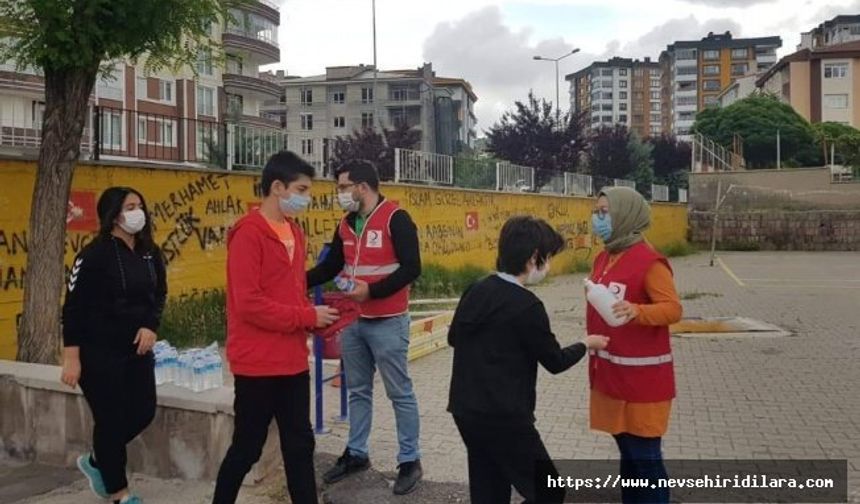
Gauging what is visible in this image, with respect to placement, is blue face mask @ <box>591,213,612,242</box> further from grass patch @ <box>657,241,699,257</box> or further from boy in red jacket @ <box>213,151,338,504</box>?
grass patch @ <box>657,241,699,257</box>

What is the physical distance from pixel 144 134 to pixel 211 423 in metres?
5.29

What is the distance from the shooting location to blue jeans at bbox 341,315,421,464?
4348 millimetres

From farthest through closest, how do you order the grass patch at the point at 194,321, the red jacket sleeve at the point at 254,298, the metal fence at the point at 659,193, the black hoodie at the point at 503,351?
the metal fence at the point at 659,193 → the grass patch at the point at 194,321 → the red jacket sleeve at the point at 254,298 → the black hoodie at the point at 503,351

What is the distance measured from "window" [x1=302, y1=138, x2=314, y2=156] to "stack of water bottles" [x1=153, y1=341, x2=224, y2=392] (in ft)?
20.0

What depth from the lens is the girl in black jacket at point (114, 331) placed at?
3965 mm

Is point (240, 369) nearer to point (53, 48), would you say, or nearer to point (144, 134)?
point (53, 48)

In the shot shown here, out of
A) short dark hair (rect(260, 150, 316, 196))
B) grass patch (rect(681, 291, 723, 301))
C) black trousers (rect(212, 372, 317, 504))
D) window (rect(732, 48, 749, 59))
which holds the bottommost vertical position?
grass patch (rect(681, 291, 723, 301))

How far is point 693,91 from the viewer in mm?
136125

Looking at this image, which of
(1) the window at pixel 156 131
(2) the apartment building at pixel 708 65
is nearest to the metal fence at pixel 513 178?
(1) the window at pixel 156 131

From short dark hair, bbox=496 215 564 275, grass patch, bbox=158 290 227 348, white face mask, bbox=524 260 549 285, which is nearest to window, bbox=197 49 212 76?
grass patch, bbox=158 290 227 348

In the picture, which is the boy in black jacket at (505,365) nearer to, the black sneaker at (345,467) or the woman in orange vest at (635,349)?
the woman in orange vest at (635,349)

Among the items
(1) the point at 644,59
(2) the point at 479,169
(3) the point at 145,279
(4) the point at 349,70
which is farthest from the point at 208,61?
(1) the point at 644,59

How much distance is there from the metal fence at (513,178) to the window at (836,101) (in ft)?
214

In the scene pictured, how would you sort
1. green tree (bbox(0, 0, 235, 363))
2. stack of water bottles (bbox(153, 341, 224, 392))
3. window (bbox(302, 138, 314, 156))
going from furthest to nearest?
1. window (bbox(302, 138, 314, 156))
2. green tree (bbox(0, 0, 235, 363))
3. stack of water bottles (bbox(153, 341, 224, 392))
